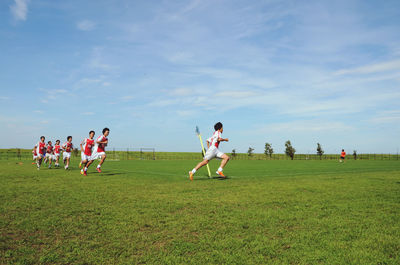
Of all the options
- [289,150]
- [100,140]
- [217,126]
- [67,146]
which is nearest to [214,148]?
[217,126]

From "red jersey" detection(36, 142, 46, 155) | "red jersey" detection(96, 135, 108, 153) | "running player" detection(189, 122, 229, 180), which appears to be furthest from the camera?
"red jersey" detection(36, 142, 46, 155)

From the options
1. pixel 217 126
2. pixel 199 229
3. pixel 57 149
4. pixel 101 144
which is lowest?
pixel 199 229

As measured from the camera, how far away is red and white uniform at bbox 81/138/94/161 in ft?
51.4

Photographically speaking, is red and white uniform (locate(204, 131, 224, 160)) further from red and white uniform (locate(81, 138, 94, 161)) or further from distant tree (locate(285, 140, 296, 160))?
distant tree (locate(285, 140, 296, 160))

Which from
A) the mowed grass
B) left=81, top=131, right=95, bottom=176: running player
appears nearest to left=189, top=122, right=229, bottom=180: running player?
the mowed grass

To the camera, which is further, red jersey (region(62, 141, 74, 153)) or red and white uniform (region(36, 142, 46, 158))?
red jersey (region(62, 141, 74, 153))

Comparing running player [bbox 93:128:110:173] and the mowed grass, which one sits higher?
running player [bbox 93:128:110:173]

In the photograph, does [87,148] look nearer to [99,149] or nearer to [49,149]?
[99,149]

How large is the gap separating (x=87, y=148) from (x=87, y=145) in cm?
20

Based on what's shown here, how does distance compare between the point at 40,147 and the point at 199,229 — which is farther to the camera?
the point at 40,147

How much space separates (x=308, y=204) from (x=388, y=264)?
3301 millimetres

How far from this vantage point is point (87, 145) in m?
16.1

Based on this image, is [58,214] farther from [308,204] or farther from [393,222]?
[393,222]

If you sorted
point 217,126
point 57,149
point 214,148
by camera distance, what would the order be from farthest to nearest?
point 57,149
point 217,126
point 214,148
